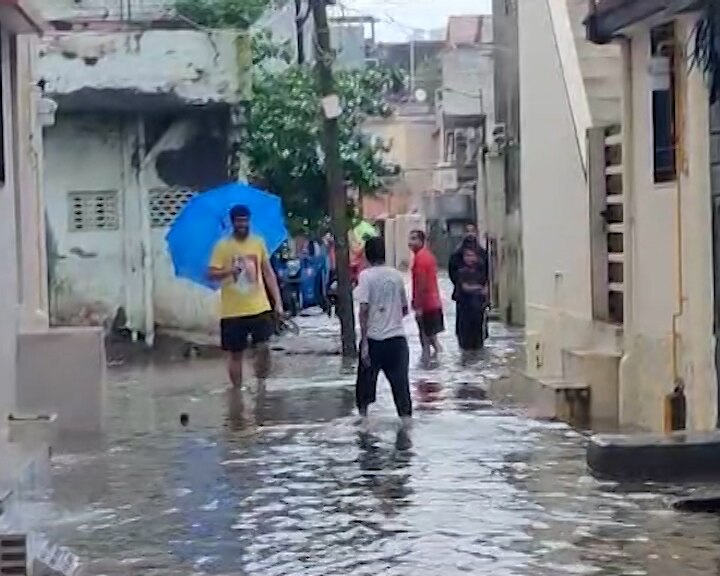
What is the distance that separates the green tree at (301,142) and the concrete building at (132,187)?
2.54 metres

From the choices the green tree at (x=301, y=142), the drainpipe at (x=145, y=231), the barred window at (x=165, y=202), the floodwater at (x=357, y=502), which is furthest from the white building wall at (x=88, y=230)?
the floodwater at (x=357, y=502)

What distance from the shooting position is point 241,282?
53.1 ft

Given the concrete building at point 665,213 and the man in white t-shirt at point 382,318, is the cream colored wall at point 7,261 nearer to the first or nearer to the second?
the man in white t-shirt at point 382,318

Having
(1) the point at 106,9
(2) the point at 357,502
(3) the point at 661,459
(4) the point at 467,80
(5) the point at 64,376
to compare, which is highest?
(4) the point at 467,80

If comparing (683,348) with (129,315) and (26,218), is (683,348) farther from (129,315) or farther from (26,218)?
(129,315)

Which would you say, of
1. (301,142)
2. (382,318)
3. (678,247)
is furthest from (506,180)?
(678,247)

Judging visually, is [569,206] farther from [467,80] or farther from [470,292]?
[467,80]

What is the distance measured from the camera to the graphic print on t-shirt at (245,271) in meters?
16.1

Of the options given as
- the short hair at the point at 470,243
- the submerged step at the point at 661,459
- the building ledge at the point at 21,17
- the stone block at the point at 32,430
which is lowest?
Answer: the submerged step at the point at 661,459

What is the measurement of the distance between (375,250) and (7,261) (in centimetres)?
312

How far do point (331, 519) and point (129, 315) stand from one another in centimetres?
1467

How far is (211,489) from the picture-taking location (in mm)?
10891

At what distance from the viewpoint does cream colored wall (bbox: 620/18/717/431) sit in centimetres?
1178

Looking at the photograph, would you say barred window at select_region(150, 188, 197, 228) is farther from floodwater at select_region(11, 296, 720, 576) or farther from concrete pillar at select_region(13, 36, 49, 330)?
floodwater at select_region(11, 296, 720, 576)
